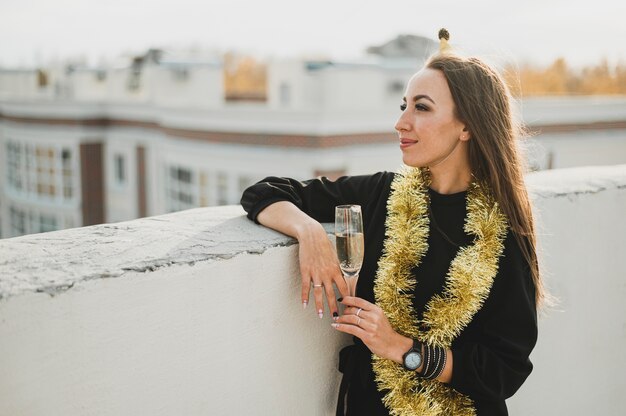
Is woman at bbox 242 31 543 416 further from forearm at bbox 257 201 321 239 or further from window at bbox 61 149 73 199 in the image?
window at bbox 61 149 73 199

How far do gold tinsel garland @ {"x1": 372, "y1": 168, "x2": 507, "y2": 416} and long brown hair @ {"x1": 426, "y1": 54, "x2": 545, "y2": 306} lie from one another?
63 mm

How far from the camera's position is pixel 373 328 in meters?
2.00

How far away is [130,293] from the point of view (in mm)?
1747

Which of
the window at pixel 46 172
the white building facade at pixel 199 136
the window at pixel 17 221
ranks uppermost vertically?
the white building facade at pixel 199 136

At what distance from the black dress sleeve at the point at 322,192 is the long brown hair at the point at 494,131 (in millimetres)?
453

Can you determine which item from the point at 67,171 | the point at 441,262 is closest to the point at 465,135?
the point at 441,262


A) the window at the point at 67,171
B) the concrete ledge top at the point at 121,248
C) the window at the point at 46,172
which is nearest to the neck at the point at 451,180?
the concrete ledge top at the point at 121,248

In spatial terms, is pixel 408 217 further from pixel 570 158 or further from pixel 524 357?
pixel 570 158

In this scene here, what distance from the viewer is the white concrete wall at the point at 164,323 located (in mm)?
1594

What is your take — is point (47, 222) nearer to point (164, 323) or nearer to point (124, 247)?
point (124, 247)

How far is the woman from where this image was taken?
202 cm

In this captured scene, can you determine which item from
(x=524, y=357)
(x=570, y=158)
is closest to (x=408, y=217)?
(x=524, y=357)

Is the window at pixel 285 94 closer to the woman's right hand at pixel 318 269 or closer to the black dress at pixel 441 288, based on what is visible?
the black dress at pixel 441 288

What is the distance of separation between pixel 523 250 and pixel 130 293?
1.26 metres
